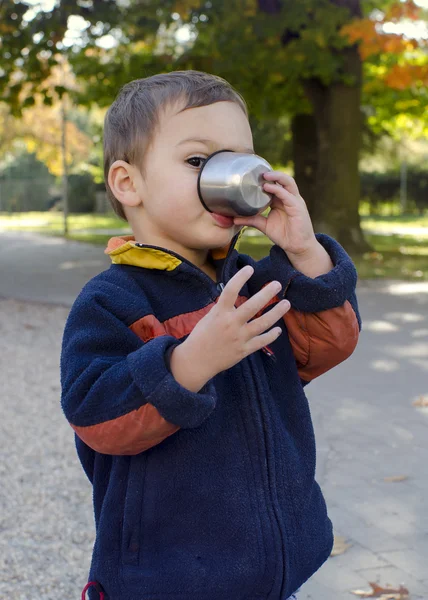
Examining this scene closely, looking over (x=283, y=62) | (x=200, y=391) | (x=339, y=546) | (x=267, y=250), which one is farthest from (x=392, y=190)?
(x=200, y=391)

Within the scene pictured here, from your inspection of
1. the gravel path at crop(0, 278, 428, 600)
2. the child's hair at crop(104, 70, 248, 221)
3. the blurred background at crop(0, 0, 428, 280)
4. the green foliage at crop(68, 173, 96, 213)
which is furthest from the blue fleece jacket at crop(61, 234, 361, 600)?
the green foliage at crop(68, 173, 96, 213)

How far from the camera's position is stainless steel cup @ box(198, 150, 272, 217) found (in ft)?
5.42

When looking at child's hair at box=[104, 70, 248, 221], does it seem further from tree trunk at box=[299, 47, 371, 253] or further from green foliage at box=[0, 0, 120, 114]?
tree trunk at box=[299, 47, 371, 253]

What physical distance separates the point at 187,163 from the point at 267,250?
44.1 feet

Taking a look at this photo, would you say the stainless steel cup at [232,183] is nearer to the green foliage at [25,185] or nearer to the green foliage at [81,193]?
the green foliage at [81,193]

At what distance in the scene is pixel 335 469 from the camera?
4.20 meters

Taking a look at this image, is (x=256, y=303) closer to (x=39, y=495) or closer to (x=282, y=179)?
(x=282, y=179)

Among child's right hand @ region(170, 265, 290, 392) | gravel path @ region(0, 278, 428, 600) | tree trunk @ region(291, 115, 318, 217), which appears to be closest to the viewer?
child's right hand @ region(170, 265, 290, 392)

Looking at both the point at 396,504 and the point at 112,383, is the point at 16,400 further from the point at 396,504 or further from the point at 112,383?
the point at 112,383

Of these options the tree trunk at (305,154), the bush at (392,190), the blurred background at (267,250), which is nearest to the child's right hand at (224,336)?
the blurred background at (267,250)

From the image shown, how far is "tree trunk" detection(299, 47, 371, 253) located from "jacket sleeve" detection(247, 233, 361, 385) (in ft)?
40.4

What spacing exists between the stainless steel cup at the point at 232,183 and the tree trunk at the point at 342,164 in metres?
12.5

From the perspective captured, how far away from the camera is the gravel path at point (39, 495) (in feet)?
10.4

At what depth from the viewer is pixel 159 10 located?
42.0ft
